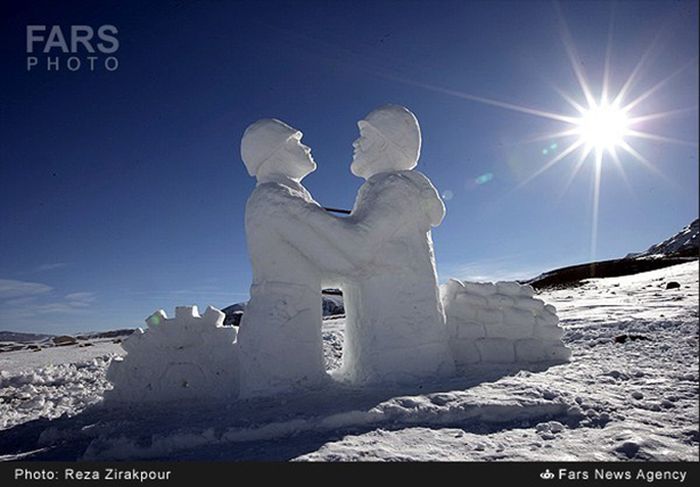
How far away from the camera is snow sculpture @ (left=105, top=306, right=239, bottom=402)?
241 inches

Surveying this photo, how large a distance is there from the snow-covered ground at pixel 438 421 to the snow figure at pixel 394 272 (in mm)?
389

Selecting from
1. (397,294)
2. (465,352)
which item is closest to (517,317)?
(465,352)

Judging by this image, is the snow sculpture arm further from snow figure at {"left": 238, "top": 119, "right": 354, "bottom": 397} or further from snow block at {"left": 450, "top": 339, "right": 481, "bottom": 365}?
snow block at {"left": 450, "top": 339, "right": 481, "bottom": 365}

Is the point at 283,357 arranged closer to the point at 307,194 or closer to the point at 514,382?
the point at 307,194

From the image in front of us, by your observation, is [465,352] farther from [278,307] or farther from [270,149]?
[270,149]

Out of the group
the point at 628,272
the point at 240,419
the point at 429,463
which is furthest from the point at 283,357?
the point at 628,272

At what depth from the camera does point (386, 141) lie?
614cm

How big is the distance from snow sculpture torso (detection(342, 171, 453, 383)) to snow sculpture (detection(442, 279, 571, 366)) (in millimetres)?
473

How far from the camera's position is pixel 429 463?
3.31 metres

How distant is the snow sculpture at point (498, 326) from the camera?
628 cm

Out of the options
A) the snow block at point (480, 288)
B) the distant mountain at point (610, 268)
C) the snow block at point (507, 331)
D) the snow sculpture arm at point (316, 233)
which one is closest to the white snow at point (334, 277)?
the snow sculpture arm at point (316, 233)

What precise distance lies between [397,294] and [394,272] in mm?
241

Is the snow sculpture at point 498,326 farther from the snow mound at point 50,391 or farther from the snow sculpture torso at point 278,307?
the snow mound at point 50,391

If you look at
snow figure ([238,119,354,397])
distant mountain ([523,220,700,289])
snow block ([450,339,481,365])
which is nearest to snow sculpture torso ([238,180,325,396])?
snow figure ([238,119,354,397])
